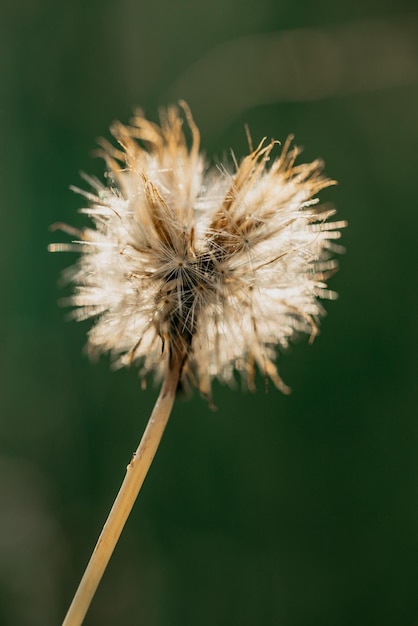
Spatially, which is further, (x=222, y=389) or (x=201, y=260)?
(x=222, y=389)

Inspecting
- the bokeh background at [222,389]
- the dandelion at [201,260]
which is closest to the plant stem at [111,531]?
the dandelion at [201,260]

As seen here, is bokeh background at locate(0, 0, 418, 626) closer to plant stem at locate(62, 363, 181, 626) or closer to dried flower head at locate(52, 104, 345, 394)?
dried flower head at locate(52, 104, 345, 394)

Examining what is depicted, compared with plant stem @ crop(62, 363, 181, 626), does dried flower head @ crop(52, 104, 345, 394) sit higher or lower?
higher

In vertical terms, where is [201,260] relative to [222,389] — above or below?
above

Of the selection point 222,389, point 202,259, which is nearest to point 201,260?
point 202,259

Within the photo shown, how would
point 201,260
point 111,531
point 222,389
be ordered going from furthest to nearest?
point 222,389 < point 201,260 < point 111,531

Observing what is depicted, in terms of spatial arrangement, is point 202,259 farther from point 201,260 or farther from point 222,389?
point 222,389

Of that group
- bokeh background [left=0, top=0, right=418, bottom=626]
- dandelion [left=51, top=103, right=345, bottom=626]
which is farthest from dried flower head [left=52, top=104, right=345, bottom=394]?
bokeh background [left=0, top=0, right=418, bottom=626]

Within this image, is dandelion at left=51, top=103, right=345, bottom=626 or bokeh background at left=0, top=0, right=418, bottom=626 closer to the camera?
dandelion at left=51, top=103, right=345, bottom=626

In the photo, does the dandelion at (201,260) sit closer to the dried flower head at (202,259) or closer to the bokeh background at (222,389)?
the dried flower head at (202,259)
